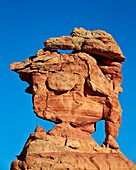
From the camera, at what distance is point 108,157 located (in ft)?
68.2

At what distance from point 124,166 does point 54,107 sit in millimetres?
4751

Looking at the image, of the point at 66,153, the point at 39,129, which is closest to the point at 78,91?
the point at 39,129

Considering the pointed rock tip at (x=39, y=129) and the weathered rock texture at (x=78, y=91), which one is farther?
the pointed rock tip at (x=39, y=129)

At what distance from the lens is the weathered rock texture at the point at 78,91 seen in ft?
68.7

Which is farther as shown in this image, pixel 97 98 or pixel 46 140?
pixel 97 98

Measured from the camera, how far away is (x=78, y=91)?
2239 centimetres

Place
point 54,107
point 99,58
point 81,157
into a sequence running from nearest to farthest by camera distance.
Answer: point 81,157 → point 54,107 → point 99,58

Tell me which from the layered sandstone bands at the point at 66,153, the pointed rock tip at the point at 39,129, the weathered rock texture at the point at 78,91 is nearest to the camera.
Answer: the layered sandstone bands at the point at 66,153

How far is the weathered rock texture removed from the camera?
20953 millimetres

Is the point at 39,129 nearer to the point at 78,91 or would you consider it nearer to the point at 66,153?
the point at 66,153

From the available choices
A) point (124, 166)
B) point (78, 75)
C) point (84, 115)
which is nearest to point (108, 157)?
point (124, 166)

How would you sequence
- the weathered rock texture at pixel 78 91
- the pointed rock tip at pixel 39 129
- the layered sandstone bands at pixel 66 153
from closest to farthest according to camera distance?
the layered sandstone bands at pixel 66 153 < the weathered rock texture at pixel 78 91 < the pointed rock tip at pixel 39 129

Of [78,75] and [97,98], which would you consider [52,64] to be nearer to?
[78,75]

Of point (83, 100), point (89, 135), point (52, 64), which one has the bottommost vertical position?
point (89, 135)
